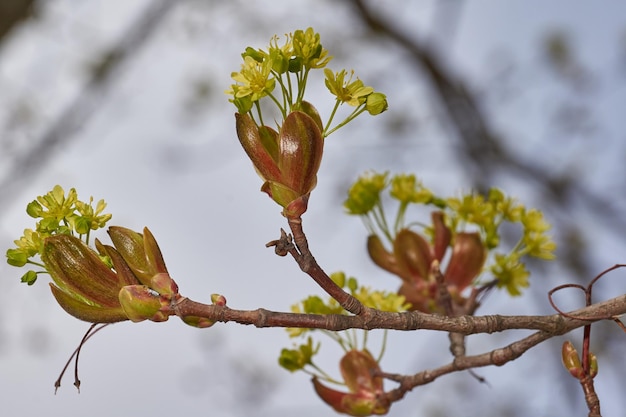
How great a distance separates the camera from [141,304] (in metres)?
0.54

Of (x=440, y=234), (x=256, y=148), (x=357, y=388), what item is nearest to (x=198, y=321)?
(x=256, y=148)

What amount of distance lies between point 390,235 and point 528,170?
5.74 feet

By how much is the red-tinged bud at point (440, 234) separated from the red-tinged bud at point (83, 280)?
1.45ft

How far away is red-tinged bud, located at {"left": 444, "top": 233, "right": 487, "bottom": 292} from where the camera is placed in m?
0.89

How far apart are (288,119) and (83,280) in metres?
0.21

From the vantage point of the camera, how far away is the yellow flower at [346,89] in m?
0.60

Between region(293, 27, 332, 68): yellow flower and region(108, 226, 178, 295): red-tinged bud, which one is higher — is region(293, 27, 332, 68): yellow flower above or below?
above

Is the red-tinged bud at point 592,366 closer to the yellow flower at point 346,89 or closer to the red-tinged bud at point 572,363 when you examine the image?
the red-tinged bud at point 572,363

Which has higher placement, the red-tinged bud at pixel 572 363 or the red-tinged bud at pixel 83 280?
the red-tinged bud at pixel 572 363

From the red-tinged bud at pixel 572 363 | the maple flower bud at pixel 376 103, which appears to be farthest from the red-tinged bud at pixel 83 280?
the red-tinged bud at pixel 572 363

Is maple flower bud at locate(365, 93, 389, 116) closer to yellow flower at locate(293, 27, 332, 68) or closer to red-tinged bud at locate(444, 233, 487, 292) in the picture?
yellow flower at locate(293, 27, 332, 68)

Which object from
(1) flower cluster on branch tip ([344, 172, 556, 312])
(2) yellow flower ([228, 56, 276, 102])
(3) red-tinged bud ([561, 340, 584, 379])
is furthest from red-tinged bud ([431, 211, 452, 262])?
(2) yellow flower ([228, 56, 276, 102])

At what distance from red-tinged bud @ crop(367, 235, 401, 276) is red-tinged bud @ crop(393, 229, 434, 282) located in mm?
18

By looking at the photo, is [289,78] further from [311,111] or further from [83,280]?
[83,280]
